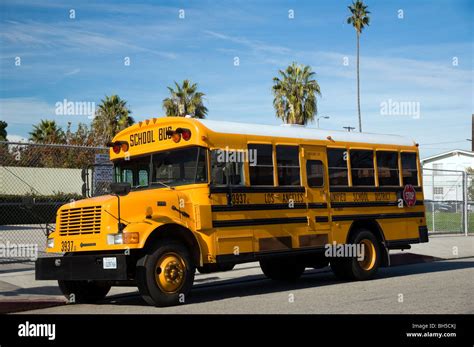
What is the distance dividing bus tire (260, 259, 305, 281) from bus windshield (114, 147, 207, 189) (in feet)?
12.0

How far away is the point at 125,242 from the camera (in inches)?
374

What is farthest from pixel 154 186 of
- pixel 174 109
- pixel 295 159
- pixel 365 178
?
pixel 174 109

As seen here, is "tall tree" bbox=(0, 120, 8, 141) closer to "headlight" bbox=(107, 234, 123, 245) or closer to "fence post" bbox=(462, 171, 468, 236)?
"fence post" bbox=(462, 171, 468, 236)

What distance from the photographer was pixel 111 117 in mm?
49531

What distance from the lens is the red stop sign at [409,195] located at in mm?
14055

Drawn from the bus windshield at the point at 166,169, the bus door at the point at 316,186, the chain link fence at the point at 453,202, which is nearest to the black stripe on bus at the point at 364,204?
the bus door at the point at 316,186

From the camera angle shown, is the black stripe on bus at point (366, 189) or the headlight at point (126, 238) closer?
the headlight at point (126, 238)

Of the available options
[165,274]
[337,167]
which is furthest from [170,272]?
[337,167]

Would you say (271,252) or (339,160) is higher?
(339,160)

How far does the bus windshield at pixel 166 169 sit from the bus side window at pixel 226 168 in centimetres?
16

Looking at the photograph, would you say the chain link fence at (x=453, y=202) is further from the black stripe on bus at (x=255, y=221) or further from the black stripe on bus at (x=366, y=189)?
the black stripe on bus at (x=255, y=221)

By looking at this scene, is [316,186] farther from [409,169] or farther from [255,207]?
[409,169]
